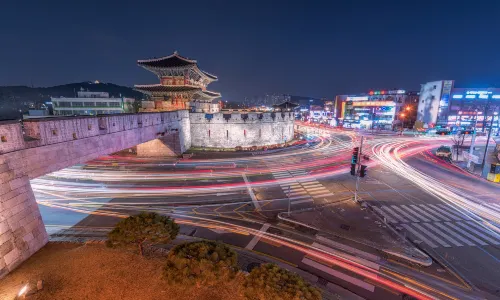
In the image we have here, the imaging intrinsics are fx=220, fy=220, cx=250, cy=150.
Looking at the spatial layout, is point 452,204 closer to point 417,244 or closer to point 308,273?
point 417,244

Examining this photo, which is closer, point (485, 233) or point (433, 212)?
point (485, 233)

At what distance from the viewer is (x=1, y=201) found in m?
9.63

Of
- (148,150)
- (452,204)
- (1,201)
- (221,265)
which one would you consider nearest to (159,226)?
(221,265)

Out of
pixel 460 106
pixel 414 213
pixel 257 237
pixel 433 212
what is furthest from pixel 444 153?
pixel 460 106

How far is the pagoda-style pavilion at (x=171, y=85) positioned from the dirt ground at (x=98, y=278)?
3177cm

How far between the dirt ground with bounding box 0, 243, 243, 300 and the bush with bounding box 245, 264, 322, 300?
1.07 m

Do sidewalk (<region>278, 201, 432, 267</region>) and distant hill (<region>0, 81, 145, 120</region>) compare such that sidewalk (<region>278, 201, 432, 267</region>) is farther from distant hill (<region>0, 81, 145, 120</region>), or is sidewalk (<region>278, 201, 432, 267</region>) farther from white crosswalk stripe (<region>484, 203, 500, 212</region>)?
distant hill (<region>0, 81, 145, 120</region>)

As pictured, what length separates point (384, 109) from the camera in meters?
70.1

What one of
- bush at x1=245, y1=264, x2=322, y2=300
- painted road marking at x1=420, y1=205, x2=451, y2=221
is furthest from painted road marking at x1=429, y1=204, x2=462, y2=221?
bush at x1=245, y1=264, x2=322, y2=300

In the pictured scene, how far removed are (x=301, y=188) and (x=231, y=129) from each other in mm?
21715

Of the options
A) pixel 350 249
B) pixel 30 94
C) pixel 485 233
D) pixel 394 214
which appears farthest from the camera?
pixel 30 94

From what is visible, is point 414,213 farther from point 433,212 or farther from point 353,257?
point 353,257

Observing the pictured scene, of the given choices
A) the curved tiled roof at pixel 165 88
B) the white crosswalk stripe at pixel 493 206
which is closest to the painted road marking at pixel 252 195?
the white crosswalk stripe at pixel 493 206

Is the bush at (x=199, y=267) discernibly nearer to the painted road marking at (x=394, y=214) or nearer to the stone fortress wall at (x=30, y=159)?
the stone fortress wall at (x=30, y=159)
